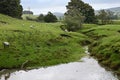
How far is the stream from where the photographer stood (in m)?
46.7

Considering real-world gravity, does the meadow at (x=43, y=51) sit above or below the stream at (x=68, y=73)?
above

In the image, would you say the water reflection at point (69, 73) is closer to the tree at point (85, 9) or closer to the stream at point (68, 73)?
the stream at point (68, 73)

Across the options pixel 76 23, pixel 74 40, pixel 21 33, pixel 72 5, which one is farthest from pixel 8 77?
pixel 72 5

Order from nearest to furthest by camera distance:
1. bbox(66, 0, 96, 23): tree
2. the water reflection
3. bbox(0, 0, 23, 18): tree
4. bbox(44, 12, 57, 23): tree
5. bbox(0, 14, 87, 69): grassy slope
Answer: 1. the water reflection
2. bbox(0, 14, 87, 69): grassy slope
3. bbox(0, 0, 23, 18): tree
4. bbox(66, 0, 96, 23): tree
5. bbox(44, 12, 57, 23): tree

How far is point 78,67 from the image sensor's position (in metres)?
55.1

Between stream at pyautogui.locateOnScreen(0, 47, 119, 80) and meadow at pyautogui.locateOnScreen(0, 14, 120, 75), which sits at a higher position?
meadow at pyautogui.locateOnScreen(0, 14, 120, 75)

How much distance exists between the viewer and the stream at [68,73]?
46.7 meters

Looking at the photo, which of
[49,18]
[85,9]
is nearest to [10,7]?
[49,18]

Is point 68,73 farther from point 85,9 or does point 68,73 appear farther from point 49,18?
point 85,9

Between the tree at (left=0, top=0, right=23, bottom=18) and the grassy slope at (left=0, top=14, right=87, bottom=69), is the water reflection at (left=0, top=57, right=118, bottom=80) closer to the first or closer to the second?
the grassy slope at (left=0, top=14, right=87, bottom=69)

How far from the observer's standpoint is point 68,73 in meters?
50.2

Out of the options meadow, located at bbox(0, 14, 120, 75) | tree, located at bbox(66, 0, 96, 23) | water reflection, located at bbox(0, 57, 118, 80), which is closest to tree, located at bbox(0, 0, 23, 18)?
meadow, located at bbox(0, 14, 120, 75)

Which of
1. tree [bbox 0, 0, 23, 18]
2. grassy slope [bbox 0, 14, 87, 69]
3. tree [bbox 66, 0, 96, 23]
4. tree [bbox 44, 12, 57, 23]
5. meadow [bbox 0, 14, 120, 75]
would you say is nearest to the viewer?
meadow [bbox 0, 14, 120, 75]

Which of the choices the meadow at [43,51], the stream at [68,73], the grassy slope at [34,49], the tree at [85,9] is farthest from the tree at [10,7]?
the stream at [68,73]
